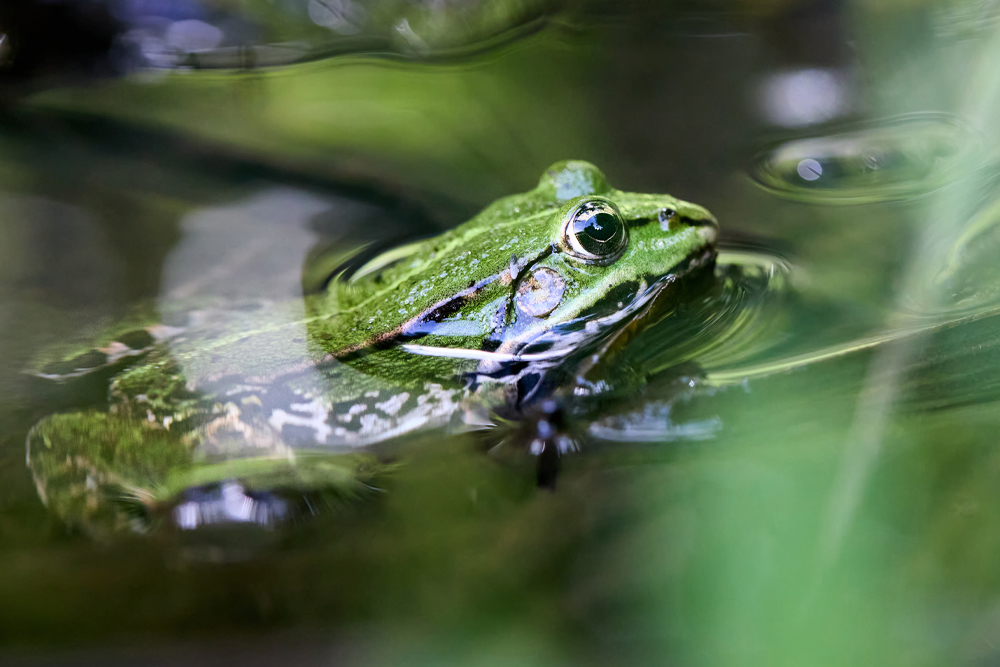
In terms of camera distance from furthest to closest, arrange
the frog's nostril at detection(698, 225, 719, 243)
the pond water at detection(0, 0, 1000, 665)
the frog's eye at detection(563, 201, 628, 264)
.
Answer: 1. the frog's nostril at detection(698, 225, 719, 243)
2. the frog's eye at detection(563, 201, 628, 264)
3. the pond water at detection(0, 0, 1000, 665)

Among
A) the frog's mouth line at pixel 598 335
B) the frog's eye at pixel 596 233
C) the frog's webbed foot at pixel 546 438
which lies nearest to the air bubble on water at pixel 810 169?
the frog's mouth line at pixel 598 335

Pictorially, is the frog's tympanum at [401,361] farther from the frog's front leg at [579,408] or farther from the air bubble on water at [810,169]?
the air bubble on water at [810,169]

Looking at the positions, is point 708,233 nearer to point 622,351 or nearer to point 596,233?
point 596,233

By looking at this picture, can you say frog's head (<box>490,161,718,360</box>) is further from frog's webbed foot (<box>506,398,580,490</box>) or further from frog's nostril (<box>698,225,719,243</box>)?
frog's webbed foot (<box>506,398,580,490</box>)

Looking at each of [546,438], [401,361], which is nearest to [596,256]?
[546,438]

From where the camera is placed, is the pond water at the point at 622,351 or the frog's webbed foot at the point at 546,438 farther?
the frog's webbed foot at the point at 546,438

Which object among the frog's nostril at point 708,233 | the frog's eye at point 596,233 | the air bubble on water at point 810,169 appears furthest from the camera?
Answer: the air bubble on water at point 810,169

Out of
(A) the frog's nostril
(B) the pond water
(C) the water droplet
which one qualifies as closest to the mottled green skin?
(A) the frog's nostril
